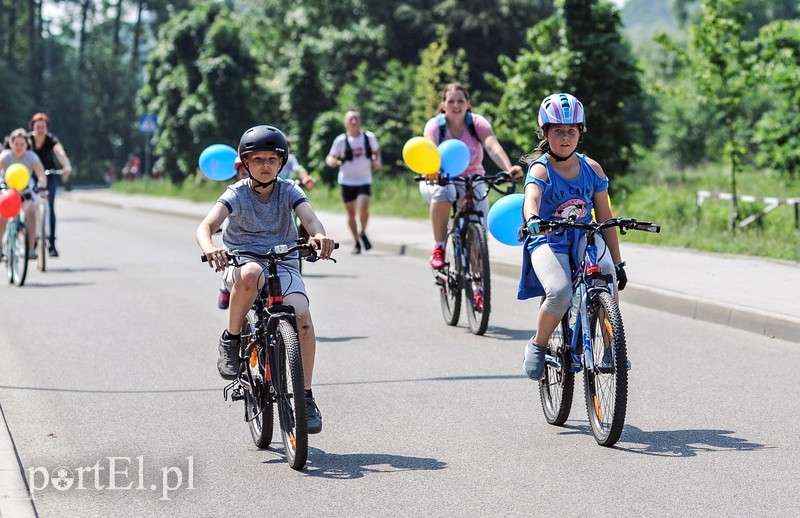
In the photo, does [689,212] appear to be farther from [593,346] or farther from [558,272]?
[593,346]

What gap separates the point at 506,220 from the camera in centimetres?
780

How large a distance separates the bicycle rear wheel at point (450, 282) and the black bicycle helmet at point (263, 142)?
179 inches

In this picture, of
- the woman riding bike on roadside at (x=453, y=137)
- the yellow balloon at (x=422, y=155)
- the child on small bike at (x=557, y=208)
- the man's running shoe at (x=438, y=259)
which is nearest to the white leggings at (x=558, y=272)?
the child on small bike at (x=557, y=208)

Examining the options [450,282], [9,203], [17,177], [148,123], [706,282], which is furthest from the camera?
[148,123]

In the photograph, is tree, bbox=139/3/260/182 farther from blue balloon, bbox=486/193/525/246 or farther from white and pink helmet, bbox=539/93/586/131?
white and pink helmet, bbox=539/93/586/131

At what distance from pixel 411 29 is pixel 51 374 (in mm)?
43432

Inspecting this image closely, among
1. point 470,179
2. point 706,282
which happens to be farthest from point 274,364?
point 706,282

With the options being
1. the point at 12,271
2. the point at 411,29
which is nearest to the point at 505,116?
the point at 12,271

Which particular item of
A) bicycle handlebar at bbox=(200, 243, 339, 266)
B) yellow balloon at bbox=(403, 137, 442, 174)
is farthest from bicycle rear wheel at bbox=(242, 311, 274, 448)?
yellow balloon at bbox=(403, 137, 442, 174)

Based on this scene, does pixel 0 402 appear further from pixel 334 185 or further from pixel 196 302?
pixel 334 185

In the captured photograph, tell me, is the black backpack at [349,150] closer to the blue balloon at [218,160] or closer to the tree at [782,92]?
the tree at [782,92]

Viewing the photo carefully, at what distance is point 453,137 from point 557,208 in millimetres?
4428

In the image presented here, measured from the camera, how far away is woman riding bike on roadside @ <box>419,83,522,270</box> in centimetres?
1091

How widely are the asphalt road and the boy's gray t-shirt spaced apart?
1003 mm
